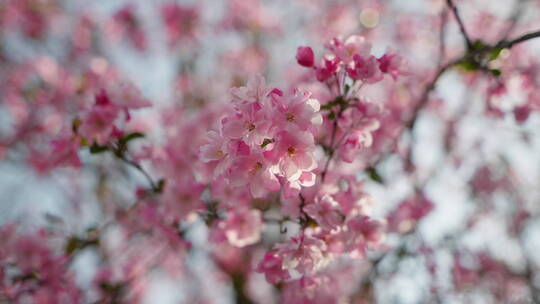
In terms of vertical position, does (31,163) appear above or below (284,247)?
above

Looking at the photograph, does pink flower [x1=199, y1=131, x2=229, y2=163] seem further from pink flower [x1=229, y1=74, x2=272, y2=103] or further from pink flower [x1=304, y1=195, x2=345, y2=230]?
pink flower [x1=304, y1=195, x2=345, y2=230]

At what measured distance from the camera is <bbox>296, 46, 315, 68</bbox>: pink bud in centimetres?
180

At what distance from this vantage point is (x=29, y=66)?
6.04m

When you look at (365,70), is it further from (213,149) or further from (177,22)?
(177,22)

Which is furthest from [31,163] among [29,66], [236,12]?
[236,12]

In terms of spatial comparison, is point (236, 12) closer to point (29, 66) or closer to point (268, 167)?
point (29, 66)

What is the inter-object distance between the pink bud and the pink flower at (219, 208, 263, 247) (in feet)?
3.19

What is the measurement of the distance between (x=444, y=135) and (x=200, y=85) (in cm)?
392

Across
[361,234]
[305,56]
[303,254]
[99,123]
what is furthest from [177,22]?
[303,254]

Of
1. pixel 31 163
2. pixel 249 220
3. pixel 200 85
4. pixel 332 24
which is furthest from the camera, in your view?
pixel 332 24

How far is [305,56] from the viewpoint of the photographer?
5.93 ft

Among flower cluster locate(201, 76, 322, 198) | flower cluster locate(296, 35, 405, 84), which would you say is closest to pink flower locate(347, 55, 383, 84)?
flower cluster locate(296, 35, 405, 84)

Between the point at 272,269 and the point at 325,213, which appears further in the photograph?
the point at 272,269

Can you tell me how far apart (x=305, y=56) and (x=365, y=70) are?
0.29 meters
